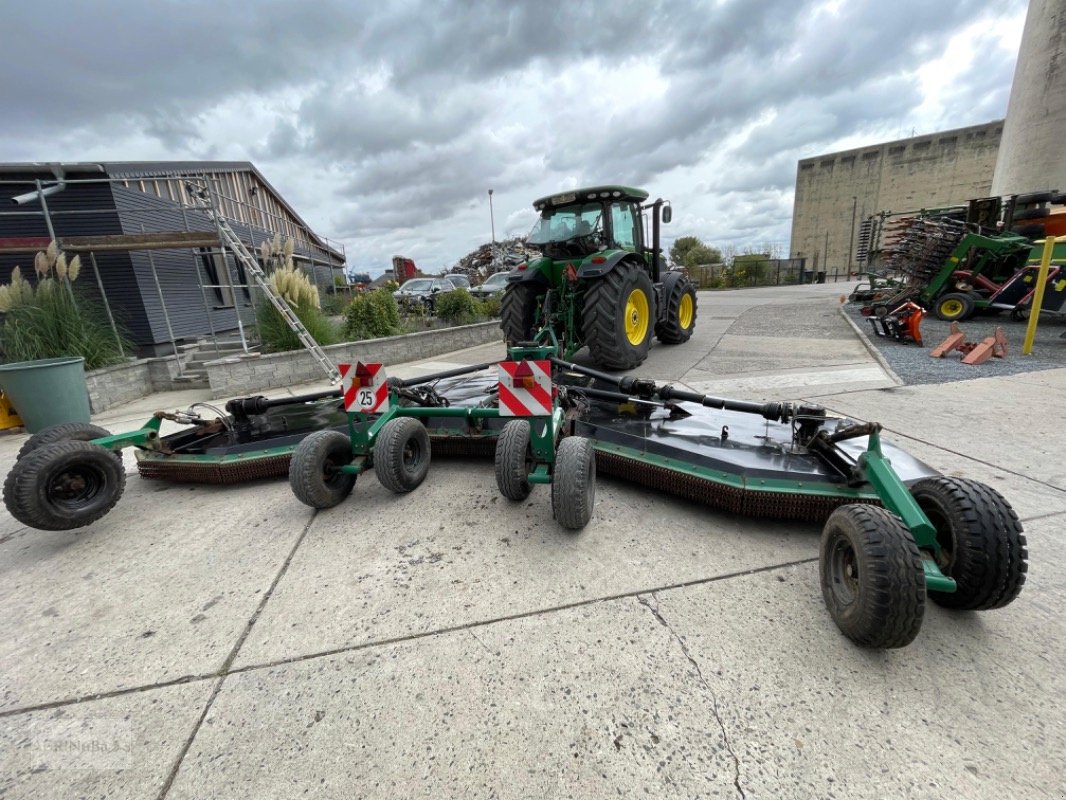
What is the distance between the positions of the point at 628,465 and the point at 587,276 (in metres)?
3.31

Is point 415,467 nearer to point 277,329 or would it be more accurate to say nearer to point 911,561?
point 911,561

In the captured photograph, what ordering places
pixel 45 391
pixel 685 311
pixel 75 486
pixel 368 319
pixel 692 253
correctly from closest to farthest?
1. pixel 75 486
2. pixel 45 391
3. pixel 685 311
4. pixel 368 319
5. pixel 692 253

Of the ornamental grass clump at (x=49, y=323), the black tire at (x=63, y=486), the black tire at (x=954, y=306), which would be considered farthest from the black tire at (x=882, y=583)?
the black tire at (x=954, y=306)

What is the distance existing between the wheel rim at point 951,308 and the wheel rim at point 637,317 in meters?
6.85

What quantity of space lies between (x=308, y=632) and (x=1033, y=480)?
13.2ft

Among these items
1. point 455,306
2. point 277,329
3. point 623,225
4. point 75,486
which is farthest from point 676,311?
point 75,486

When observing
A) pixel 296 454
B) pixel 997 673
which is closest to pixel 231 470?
pixel 296 454

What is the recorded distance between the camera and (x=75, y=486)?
2648 mm

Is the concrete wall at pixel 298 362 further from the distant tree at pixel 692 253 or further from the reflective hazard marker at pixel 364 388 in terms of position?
the distant tree at pixel 692 253

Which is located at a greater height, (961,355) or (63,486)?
(63,486)

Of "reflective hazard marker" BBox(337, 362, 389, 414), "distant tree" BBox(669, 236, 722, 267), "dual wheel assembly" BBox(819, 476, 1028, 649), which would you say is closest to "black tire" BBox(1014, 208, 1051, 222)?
"dual wheel assembly" BBox(819, 476, 1028, 649)

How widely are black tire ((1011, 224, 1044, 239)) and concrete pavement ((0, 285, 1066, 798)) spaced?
1005 cm

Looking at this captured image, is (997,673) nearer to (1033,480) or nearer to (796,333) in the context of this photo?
(1033,480)

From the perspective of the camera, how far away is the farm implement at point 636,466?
5.23 ft
